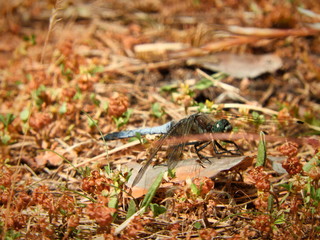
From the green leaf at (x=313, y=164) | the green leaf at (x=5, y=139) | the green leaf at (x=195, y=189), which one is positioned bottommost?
the green leaf at (x=5, y=139)

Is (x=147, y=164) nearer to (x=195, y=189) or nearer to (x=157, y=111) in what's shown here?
(x=195, y=189)

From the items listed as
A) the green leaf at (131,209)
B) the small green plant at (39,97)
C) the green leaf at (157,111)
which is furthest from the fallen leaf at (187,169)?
the small green plant at (39,97)

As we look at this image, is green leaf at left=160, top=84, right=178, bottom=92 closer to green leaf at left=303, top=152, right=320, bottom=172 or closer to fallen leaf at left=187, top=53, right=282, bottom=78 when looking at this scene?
fallen leaf at left=187, top=53, right=282, bottom=78

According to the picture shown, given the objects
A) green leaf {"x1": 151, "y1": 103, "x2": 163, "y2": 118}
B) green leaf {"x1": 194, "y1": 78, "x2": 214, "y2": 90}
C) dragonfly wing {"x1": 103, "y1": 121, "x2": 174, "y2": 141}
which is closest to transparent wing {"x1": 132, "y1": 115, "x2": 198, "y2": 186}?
dragonfly wing {"x1": 103, "y1": 121, "x2": 174, "y2": 141}

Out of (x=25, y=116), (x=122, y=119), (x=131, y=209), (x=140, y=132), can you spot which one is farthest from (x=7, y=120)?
Answer: (x=131, y=209)

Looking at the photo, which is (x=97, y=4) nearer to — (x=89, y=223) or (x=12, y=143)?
(x=12, y=143)

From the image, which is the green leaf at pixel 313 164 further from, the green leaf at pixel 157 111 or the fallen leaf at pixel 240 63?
the fallen leaf at pixel 240 63

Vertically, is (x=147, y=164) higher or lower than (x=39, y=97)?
lower
